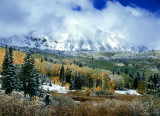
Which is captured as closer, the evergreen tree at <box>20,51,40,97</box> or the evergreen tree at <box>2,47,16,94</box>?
the evergreen tree at <box>20,51,40,97</box>

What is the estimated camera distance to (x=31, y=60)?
2836cm

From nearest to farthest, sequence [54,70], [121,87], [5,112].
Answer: [5,112] < [121,87] < [54,70]

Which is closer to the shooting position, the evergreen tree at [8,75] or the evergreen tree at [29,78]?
the evergreen tree at [29,78]

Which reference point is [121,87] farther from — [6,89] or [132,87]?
[6,89]

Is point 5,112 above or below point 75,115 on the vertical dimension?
above

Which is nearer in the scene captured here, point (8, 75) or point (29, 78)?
point (29, 78)

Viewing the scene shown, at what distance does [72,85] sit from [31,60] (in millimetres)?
48404

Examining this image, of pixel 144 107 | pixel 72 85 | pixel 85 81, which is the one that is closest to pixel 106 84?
pixel 72 85

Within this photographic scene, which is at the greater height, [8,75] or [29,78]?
[8,75]

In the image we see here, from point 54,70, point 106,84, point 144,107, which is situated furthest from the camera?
point 54,70

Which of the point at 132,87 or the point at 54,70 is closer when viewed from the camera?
the point at 132,87

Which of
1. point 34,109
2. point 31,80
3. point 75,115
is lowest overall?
point 31,80

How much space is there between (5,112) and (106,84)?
67048 millimetres

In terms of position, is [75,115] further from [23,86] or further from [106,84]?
[106,84]
